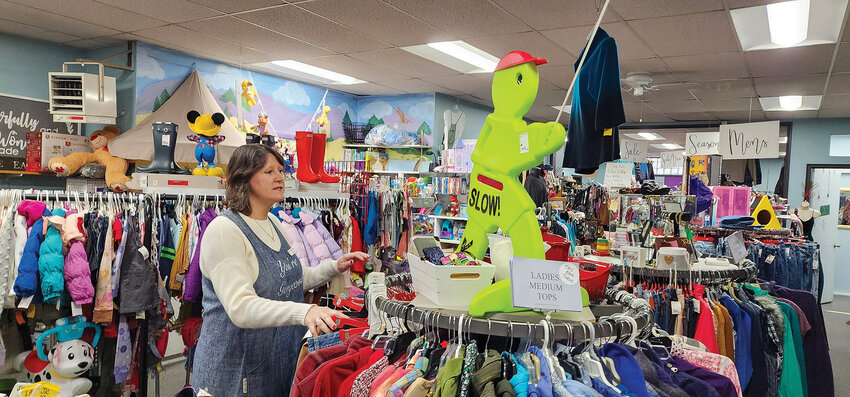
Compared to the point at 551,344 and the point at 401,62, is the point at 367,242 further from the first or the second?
the point at 551,344

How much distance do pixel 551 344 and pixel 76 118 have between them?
5411 millimetres

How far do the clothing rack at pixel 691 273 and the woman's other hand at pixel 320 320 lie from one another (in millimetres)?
1531

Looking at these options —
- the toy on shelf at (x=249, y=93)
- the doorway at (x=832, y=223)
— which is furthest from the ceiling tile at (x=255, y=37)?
the doorway at (x=832, y=223)

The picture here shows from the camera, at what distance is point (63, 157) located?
5438mm

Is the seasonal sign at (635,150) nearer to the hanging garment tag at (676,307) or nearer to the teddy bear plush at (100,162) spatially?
the hanging garment tag at (676,307)

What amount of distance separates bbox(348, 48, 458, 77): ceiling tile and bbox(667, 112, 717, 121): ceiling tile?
16.3 feet

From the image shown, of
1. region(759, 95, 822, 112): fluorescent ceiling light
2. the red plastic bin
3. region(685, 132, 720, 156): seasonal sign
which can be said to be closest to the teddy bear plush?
the red plastic bin

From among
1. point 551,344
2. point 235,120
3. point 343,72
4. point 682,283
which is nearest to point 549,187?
point 343,72

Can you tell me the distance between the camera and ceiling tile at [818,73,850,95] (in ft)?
20.3

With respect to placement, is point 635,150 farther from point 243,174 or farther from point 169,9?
point 243,174

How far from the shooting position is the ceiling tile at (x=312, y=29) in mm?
4496

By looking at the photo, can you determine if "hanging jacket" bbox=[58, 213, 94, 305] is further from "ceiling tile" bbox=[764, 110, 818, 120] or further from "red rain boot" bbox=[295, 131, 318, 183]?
"ceiling tile" bbox=[764, 110, 818, 120]

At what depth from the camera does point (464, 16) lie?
4414 mm

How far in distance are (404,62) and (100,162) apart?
336 cm
